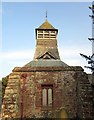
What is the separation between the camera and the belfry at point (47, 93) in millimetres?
22156

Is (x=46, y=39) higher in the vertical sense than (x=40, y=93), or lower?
higher

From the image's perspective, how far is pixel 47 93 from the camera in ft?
74.1

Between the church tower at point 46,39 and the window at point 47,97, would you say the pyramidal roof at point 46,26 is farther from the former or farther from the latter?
the window at point 47,97

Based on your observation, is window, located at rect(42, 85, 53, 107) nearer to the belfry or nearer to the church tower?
the belfry

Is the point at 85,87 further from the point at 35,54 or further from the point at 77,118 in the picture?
the point at 35,54

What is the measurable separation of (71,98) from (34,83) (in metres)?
3.09

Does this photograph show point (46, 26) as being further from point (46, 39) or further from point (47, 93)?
point (47, 93)

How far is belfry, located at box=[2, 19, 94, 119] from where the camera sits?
2216 centimetres

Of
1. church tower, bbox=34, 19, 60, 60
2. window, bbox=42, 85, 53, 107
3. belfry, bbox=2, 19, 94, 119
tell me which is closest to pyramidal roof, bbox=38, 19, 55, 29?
church tower, bbox=34, 19, 60, 60

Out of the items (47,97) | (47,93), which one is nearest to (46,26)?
(47,93)

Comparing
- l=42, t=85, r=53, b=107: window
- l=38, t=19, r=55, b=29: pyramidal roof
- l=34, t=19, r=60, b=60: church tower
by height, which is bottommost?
l=42, t=85, r=53, b=107: window

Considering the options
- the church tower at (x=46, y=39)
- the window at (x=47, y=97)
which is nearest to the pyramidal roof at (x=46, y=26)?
the church tower at (x=46, y=39)

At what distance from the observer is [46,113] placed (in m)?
22.2

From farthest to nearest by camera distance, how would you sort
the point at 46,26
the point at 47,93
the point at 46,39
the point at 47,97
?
the point at 46,26
the point at 46,39
the point at 47,93
the point at 47,97
